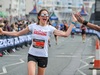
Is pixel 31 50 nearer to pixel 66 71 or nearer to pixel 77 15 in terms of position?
pixel 77 15

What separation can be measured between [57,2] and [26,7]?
38.9 m

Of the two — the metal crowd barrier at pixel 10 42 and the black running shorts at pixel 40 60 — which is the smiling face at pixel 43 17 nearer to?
the black running shorts at pixel 40 60

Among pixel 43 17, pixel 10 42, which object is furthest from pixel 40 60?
pixel 10 42

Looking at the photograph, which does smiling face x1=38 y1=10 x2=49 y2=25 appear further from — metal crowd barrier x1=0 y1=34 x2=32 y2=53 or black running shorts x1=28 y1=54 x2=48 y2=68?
metal crowd barrier x1=0 y1=34 x2=32 y2=53

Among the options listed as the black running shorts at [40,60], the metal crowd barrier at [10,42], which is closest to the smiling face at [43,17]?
the black running shorts at [40,60]

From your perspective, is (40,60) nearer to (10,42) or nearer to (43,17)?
(43,17)

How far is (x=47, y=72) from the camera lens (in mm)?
13867

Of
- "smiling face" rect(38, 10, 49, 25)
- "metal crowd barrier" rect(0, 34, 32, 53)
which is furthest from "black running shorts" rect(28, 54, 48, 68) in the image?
"metal crowd barrier" rect(0, 34, 32, 53)

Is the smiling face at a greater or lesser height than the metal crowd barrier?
greater

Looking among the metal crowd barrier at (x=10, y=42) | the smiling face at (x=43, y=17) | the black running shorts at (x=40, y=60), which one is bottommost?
the metal crowd barrier at (x=10, y=42)

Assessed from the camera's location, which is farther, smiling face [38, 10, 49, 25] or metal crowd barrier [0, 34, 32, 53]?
metal crowd barrier [0, 34, 32, 53]

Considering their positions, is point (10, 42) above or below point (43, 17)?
below

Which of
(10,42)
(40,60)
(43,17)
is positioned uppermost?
(43,17)

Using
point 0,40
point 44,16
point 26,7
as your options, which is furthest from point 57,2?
point 44,16
